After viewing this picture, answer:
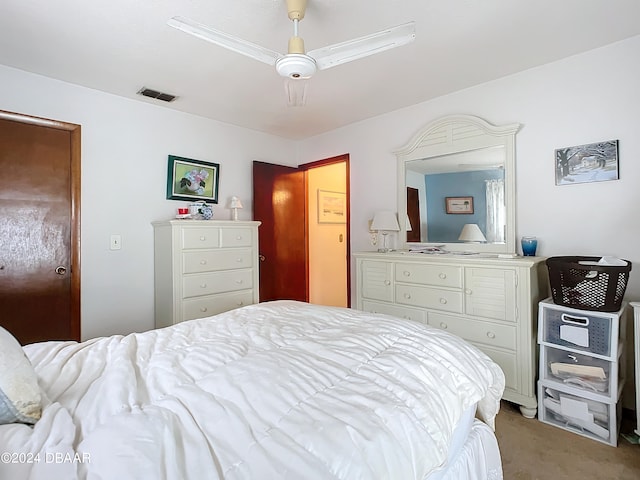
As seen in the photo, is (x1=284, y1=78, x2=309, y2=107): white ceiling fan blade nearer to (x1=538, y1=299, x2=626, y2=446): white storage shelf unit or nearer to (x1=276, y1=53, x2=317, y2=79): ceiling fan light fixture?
(x1=276, y1=53, x2=317, y2=79): ceiling fan light fixture

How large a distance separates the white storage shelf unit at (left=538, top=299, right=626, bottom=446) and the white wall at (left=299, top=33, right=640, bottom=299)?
46 centimetres

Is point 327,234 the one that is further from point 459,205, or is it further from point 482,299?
point 482,299

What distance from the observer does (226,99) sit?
2.89m

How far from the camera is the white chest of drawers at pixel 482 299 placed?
2.13m

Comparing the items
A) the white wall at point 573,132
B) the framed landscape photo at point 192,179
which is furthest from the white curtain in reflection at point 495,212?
the framed landscape photo at point 192,179

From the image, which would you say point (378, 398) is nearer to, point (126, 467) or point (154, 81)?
point (126, 467)

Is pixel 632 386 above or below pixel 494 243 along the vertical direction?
below

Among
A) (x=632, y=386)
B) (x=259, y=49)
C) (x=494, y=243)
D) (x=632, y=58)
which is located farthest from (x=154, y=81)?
(x=632, y=386)

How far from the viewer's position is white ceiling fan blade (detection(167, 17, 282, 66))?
1.36m

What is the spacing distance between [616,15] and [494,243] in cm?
153

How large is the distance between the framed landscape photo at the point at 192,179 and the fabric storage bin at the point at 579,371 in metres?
3.13

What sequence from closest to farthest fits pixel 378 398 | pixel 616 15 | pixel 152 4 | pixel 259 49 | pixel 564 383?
pixel 378 398 < pixel 259 49 < pixel 152 4 < pixel 616 15 < pixel 564 383

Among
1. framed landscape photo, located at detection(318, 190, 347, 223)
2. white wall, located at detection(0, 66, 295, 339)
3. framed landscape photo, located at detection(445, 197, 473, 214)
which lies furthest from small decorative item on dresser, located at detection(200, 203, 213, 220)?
framed landscape photo, located at detection(445, 197, 473, 214)

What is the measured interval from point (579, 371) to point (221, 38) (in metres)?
2.64
